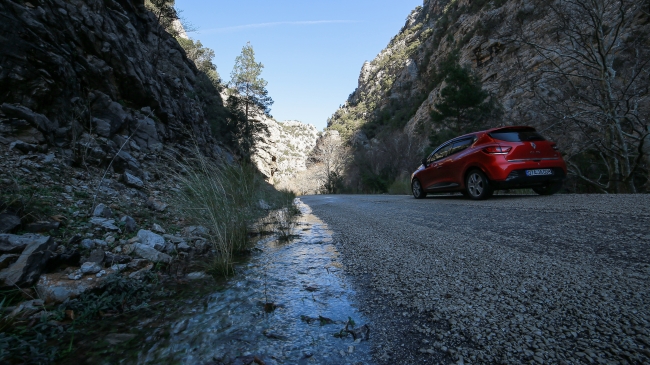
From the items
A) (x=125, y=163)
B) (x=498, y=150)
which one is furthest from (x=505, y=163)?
(x=125, y=163)

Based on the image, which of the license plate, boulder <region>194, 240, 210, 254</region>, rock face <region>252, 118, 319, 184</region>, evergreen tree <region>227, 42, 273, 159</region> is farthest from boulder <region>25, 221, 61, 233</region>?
rock face <region>252, 118, 319, 184</region>

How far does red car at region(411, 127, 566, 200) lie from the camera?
535 centimetres

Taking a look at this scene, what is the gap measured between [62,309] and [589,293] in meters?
2.90

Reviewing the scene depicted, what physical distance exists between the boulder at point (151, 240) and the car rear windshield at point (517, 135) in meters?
6.13

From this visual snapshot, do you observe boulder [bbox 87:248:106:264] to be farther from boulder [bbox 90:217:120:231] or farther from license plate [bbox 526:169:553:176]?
license plate [bbox 526:169:553:176]

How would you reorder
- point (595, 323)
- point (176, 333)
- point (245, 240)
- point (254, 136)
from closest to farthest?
point (595, 323), point (176, 333), point (245, 240), point (254, 136)

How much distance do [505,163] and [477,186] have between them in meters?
0.81

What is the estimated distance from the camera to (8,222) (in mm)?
2434

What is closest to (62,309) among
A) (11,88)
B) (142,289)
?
(142,289)

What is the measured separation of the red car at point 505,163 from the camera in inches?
211

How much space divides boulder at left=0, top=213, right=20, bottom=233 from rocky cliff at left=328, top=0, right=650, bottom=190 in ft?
31.1

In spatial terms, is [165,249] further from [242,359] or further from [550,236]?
[550,236]

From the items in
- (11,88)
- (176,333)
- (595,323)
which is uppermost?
(11,88)

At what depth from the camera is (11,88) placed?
5.00m
